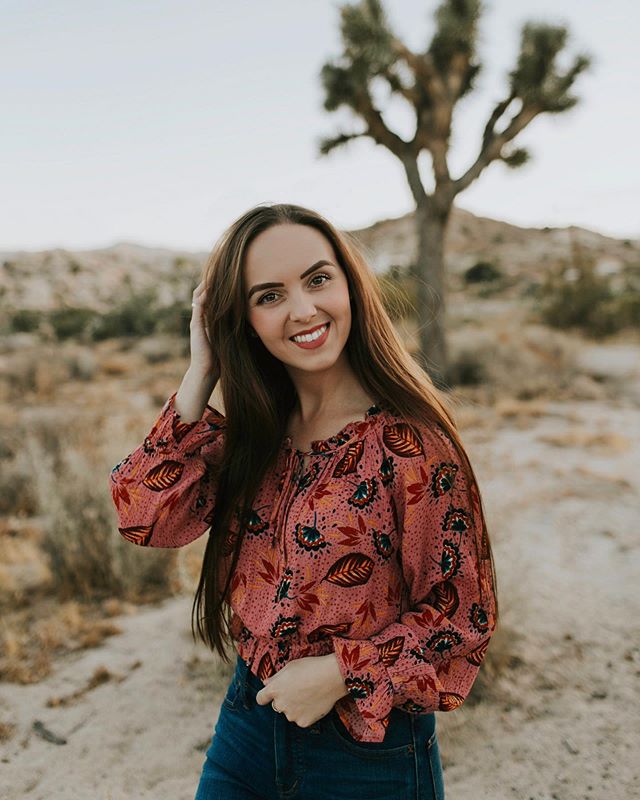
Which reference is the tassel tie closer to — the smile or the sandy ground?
the smile

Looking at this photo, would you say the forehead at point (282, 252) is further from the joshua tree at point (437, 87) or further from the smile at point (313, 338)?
the joshua tree at point (437, 87)

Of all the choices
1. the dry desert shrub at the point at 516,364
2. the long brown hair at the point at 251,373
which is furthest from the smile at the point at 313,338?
the dry desert shrub at the point at 516,364

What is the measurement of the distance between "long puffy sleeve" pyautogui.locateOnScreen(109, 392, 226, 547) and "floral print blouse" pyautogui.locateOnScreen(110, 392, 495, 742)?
25 cm

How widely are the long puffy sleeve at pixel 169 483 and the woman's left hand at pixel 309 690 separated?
0.44 m

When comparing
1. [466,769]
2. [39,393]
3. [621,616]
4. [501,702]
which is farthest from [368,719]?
[39,393]

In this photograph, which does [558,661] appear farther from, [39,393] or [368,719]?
[39,393]

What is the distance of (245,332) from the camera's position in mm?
1668

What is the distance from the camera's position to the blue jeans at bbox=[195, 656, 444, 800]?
55.9 inches

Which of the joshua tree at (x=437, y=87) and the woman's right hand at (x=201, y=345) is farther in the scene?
the joshua tree at (x=437, y=87)

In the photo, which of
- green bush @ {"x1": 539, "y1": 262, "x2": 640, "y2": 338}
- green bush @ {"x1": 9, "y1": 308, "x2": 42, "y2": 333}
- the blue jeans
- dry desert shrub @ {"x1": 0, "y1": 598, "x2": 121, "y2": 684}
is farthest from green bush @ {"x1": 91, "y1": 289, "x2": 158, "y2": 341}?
the blue jeans

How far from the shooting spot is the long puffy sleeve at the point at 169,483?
159 cm

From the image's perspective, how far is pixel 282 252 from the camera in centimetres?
152

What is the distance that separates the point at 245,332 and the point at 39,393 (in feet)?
36.4

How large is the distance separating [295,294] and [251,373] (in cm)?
25
